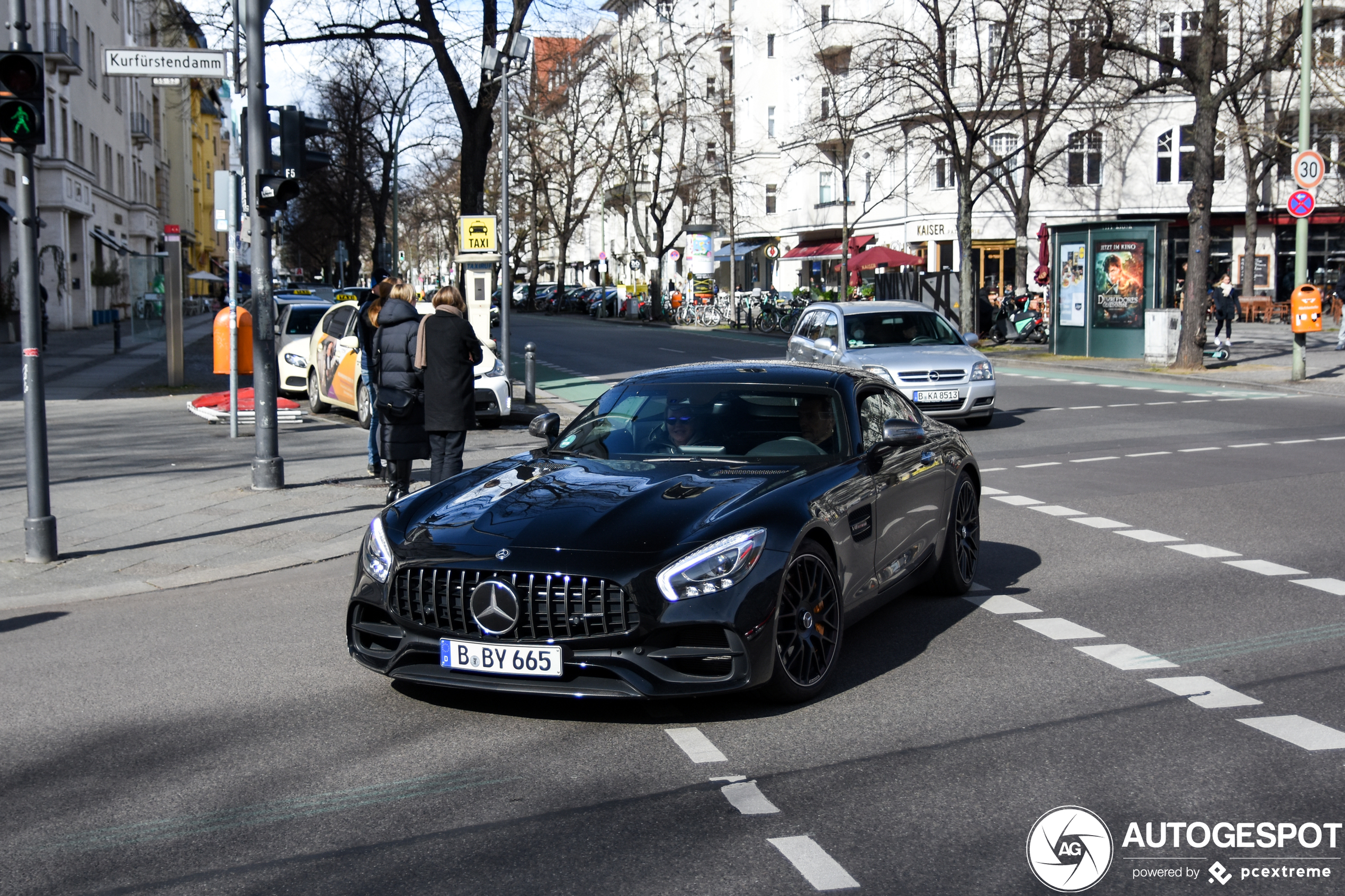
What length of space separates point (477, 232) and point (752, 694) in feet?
63.9

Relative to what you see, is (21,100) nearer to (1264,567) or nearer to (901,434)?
(901,434)

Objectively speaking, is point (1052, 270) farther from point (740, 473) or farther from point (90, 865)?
point (90, 865)

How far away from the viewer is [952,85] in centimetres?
3728

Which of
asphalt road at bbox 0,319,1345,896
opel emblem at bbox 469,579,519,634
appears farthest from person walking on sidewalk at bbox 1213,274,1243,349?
opel emblem at bbox 469,579,519,634

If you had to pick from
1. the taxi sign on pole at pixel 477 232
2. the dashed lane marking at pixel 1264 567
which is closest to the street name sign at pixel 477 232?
the taxi sign on pole at pixel 477 232

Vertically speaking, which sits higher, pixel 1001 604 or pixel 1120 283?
pixel 1120 283

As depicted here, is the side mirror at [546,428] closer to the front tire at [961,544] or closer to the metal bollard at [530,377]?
the front tire at [961,544]

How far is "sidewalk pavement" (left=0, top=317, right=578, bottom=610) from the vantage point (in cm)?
898

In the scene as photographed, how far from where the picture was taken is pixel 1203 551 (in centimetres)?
906

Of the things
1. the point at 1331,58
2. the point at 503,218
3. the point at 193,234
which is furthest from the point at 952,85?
the point at 193,234

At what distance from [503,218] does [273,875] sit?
2092 cm

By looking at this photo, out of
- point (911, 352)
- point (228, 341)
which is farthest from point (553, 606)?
point (228, 341)

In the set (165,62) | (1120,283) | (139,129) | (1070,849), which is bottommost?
(1070,849)

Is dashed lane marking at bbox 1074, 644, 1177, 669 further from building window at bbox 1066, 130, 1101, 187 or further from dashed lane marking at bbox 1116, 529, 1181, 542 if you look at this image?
building window at bbox 1066, 130, 1101, 187
